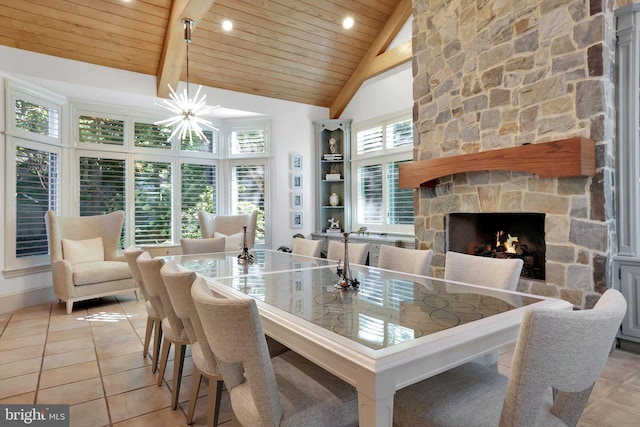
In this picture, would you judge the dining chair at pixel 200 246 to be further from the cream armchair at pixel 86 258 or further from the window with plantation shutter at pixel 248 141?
the window with plantation shutter at pixel 248 141

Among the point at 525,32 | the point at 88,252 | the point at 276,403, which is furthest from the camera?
the point at 88,252

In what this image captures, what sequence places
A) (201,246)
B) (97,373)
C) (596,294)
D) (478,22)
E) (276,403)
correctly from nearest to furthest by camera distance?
1. (276,403)
2. (97,373)
3. (596,294)
4. (478,22)
5. (201,246)

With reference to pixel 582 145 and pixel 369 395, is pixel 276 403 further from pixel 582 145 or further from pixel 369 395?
pixel 582 145

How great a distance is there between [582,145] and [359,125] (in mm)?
3921

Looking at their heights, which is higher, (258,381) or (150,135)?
(150,135)

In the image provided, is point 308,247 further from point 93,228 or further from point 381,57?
point 381,57

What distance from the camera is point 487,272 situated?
6.90ft

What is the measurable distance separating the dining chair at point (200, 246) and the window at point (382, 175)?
2763 mm

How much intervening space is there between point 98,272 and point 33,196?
140 centimetres

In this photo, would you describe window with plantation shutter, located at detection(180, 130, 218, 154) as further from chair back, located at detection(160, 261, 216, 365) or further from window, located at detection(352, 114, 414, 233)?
chair back, located at detection(160, 261, 216, 365)

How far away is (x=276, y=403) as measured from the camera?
1.21 meters

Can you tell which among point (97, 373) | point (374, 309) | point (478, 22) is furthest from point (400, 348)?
point (478, 22)

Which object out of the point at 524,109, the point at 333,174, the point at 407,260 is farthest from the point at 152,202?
the point at 524,109

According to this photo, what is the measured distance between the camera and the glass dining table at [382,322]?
1.04 metres
